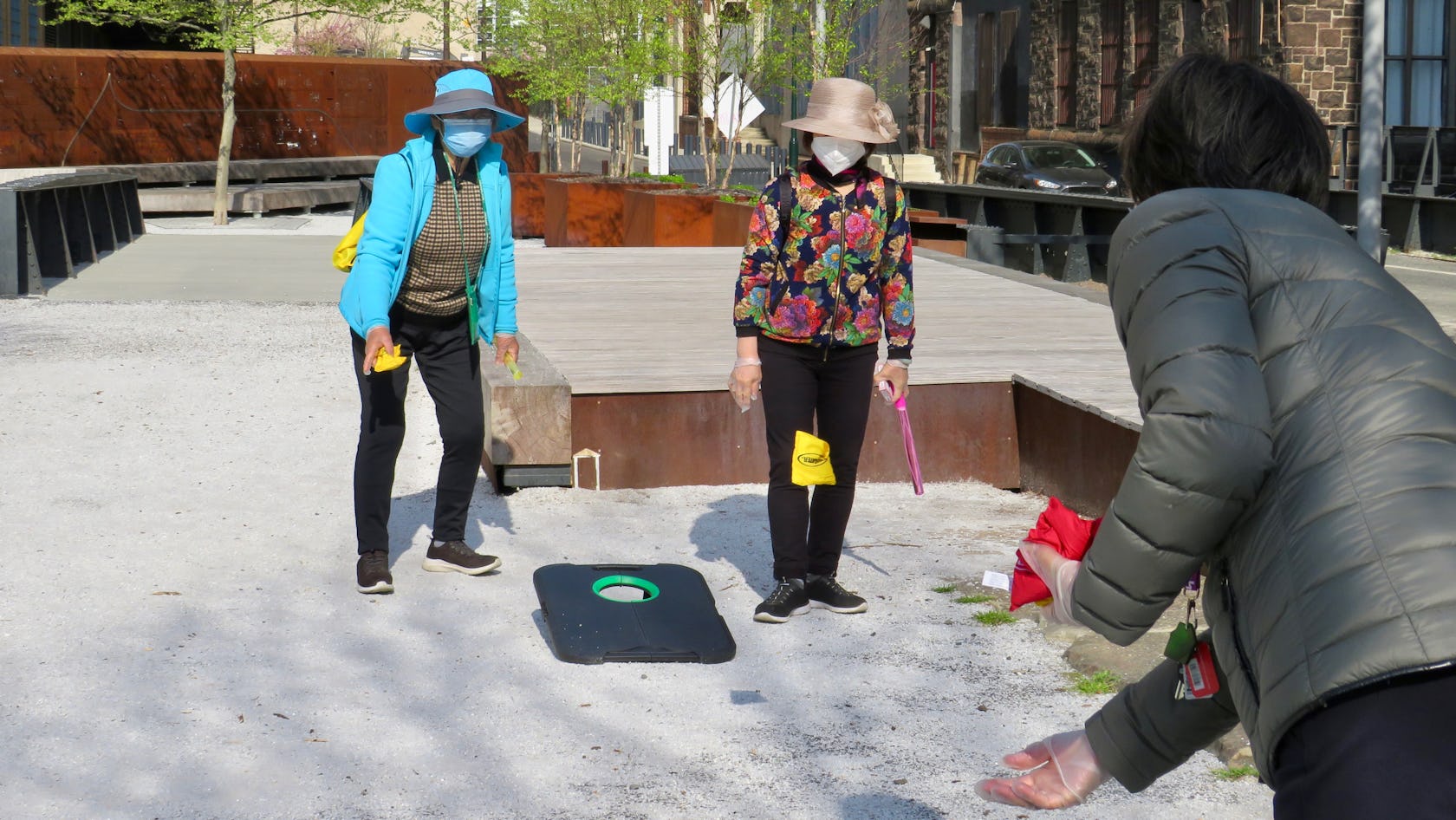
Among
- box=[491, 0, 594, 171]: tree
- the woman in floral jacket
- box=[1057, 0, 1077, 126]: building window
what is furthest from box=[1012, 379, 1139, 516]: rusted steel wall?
box=[1057, 0, 1077, 126]: building window

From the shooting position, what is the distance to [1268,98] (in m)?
2.34

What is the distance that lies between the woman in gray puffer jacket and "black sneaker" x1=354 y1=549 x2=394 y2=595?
147 inches

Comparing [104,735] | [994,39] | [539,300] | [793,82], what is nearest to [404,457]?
[539,300]

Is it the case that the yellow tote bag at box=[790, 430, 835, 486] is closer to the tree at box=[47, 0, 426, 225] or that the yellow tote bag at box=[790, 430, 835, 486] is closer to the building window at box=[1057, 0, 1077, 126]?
the tree at box=[47, 0, 426, 225]

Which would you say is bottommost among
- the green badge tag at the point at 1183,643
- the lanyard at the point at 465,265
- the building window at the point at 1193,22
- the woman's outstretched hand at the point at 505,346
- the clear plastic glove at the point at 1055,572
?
the green badge tag at the point at 1183,643

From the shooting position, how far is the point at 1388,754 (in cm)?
197

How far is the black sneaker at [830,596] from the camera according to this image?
222 inches

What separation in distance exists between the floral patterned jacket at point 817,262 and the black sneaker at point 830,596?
34.7 inches

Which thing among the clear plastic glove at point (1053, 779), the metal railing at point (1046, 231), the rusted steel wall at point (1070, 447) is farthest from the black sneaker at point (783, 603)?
the metal railing at point (1046, 231)

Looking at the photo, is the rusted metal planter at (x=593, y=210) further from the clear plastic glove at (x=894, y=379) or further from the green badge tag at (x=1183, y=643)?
the green badge tag at (x=1183, y=643)

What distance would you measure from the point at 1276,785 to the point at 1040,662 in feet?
9.95

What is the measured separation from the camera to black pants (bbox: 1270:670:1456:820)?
195 cm

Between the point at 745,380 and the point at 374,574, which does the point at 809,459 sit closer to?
the point at 745,380

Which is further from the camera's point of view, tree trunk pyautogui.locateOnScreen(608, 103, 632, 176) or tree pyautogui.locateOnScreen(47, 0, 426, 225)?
tree trunk pyautogui.locateOnScreen(608, 103, 632, 176)
